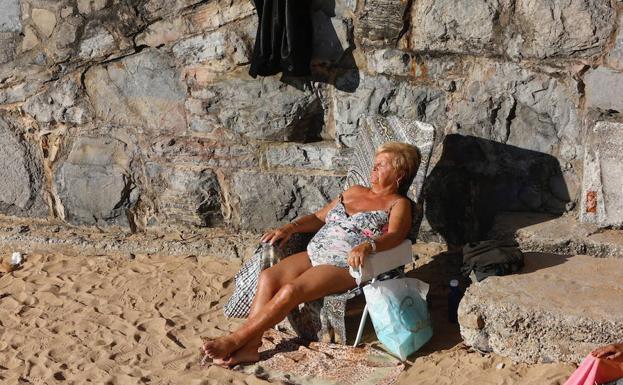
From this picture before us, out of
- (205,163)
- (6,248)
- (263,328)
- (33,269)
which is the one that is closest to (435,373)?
(263,328)

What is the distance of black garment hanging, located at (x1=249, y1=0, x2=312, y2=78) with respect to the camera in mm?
5645

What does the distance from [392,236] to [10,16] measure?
3278 mm

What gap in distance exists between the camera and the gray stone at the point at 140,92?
20.4 ft

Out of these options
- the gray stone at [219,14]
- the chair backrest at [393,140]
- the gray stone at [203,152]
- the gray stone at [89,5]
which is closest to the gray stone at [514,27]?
the chair backrest at [393,140]

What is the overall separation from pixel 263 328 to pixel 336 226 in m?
0.72

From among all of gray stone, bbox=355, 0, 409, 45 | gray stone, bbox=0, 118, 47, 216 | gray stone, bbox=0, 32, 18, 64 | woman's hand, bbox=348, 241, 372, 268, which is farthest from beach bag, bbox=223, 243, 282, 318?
gray stone, bbox=0, 32, 18, 64

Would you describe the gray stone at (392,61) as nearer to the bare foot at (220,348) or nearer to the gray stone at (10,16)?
the bare foot at (220,348)

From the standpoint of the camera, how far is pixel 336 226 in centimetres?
504

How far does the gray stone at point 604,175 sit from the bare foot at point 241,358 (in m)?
2.08

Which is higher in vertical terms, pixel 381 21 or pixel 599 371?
pixel 381 21

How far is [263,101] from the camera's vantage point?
603 cm

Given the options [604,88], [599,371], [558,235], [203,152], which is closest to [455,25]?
[604,88]

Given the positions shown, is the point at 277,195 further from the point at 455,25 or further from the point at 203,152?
the point at 455,25

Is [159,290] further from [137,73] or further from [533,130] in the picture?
[533,130]
